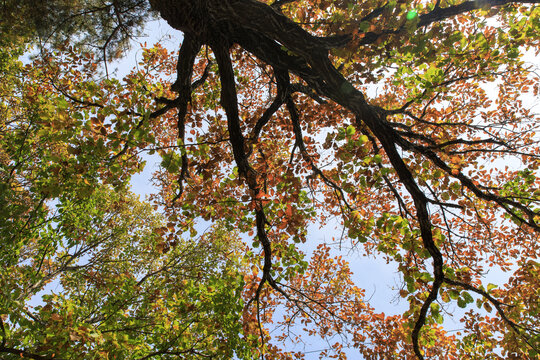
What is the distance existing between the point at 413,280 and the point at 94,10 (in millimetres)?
8086

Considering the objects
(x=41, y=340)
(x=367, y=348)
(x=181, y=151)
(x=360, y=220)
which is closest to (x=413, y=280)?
(x=360, y=220)

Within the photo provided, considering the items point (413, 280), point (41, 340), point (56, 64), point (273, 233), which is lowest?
point (41, 340)

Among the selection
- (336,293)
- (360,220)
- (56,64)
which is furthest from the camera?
(336,293)

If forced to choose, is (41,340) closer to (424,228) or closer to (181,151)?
(181,151)

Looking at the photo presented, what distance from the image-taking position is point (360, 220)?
3.47 meters

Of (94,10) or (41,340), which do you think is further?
(94,10)

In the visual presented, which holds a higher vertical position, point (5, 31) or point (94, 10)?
point (94, 10)

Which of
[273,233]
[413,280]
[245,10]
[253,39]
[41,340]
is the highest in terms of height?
[253,39]

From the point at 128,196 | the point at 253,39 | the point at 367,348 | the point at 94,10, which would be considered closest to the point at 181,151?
the point at 253,39

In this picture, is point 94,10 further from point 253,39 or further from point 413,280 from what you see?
point 413,280

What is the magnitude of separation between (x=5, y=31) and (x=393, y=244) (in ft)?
31.2

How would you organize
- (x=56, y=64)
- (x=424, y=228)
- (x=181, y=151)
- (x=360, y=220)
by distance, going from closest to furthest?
(x=181, y=151)
(x=424, y=228)
(x=360, y=220)
(x=56, y=64)

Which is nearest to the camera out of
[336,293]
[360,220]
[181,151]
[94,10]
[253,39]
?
[181,151]

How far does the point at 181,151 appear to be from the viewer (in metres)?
2.95
